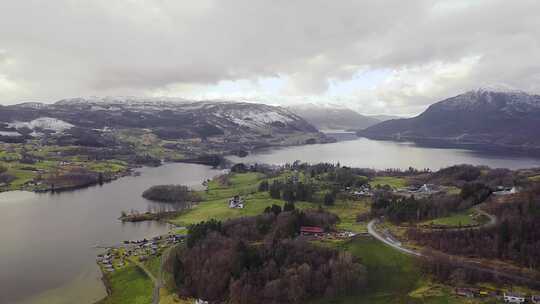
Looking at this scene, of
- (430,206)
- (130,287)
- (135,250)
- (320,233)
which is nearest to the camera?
(130,287)

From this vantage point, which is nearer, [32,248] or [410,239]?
[410,239]

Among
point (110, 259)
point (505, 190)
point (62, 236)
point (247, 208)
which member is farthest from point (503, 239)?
point (62, 236)

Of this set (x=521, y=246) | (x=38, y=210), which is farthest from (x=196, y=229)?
(x=38, y=210)

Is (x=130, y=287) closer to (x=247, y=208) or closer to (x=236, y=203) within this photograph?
(x=247, y=208)

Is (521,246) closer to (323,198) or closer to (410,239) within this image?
(410,239)

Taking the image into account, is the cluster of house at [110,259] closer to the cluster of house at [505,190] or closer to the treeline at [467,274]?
the treeline at [467,274]

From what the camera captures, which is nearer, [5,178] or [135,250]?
[135,250]

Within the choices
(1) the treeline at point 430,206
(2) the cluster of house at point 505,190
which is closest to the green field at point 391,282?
(1) the treeline at point 430,206
